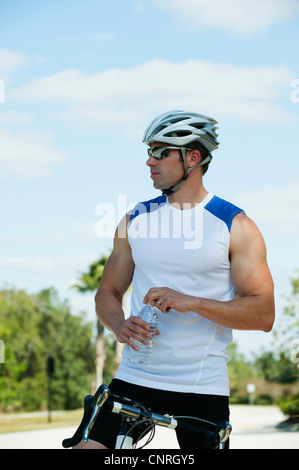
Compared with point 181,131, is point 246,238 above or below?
below

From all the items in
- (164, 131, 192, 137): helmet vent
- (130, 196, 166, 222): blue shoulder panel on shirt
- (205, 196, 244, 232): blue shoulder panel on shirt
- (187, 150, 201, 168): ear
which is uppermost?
(164, 131, 192, 137): helmet vent

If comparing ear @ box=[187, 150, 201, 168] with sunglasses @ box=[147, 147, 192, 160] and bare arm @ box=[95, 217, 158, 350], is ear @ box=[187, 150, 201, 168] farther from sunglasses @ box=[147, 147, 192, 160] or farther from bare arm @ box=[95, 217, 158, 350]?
bare arm @ box=[95, 217, 158, 350]

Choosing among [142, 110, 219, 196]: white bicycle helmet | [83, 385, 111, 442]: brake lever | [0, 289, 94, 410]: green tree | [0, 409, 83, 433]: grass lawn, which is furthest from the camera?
[0, 289, 94, 410]: green tree

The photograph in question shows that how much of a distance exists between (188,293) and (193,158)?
29.5 inches

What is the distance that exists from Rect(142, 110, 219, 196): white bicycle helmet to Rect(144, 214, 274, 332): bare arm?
46 cm

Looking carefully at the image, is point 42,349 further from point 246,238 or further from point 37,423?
point 246,238

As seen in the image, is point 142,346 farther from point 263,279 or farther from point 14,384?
point 14,384

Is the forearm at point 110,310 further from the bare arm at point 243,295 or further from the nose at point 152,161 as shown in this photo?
the nose at point 152,161

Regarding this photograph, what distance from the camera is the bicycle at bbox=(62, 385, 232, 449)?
9.61ft

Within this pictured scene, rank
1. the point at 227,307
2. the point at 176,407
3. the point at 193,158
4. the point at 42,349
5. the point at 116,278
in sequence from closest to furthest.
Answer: the point at 227,307 → the point at 176,407 → the point at 193,158 → the point at 116,278 → the point at 42,349

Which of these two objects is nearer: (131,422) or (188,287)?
(131,422)

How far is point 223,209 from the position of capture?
355 cm

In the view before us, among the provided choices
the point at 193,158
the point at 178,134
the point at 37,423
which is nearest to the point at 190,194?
the point at 193,158

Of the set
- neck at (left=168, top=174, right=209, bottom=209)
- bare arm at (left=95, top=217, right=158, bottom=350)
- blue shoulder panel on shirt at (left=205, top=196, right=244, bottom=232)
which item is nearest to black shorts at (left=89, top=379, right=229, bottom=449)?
bare arm at (left=95, top=217, right=158, bottom=350)
